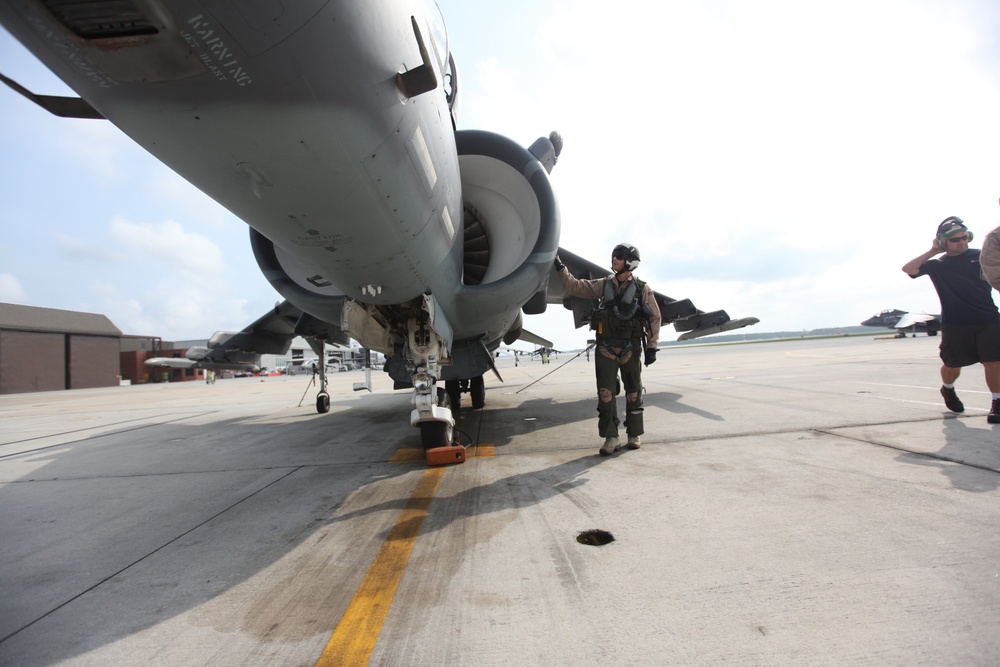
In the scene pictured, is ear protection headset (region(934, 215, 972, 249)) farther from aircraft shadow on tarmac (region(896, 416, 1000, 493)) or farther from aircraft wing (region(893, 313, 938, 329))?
aircraft wing (region(893, 313, 938, 329))

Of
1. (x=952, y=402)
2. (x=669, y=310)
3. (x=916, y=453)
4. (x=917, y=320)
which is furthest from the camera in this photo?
(x=917, y=320)

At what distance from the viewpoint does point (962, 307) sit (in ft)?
14.7

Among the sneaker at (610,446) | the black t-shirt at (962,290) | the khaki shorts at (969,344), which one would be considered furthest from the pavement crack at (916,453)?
the sneaker at (610,446)

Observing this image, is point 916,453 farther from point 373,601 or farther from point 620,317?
point 373,601

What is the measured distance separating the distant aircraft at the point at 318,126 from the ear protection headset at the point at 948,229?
12.3ft

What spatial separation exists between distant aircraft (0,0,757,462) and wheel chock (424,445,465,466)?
251 millimetres

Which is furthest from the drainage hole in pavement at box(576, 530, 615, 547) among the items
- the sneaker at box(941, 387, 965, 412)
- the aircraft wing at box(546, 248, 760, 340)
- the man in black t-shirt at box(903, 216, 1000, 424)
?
the aircraft wing at box(546, 248, 760, 340)

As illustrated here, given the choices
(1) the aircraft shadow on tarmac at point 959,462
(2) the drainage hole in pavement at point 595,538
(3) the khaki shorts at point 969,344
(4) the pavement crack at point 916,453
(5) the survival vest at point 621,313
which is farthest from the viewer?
(3) the khaki shorts at point 969,344

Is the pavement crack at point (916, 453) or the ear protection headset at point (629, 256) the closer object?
the pavement crack at point (916, 453)

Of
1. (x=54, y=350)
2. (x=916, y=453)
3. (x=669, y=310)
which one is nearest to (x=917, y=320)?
(x=669, y=310)

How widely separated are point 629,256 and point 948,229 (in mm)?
3134

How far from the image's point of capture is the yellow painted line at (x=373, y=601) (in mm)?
1438

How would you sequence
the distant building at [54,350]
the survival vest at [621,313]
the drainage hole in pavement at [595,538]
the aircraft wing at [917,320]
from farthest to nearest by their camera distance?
the distant building at [54,350] < the aircraft wing at [917,320] < the survival vest at [621,313] < the drainage hole in pavement at [595,538]

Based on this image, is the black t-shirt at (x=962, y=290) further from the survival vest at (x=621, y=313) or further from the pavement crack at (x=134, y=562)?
the pavement crack at (x=134, y=562)
